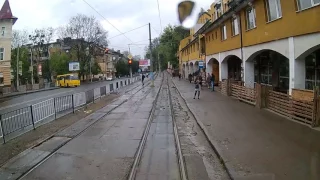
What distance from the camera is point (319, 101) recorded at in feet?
35.4

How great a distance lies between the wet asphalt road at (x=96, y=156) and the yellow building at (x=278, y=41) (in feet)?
13.0

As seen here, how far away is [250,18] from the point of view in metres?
21.0

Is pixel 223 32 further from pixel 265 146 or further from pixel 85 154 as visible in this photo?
pixel 85 154

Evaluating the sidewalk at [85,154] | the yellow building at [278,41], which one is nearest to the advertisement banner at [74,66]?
the yellow building at [278,41]

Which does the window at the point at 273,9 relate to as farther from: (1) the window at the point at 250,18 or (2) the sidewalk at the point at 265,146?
(2) the sidewalk at the point at 265,146

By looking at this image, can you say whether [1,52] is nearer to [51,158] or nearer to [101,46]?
[101,46]

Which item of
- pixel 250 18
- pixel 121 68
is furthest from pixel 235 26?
pixel 121 68

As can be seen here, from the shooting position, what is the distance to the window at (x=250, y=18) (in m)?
19.8

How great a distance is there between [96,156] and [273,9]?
12077 millimetres

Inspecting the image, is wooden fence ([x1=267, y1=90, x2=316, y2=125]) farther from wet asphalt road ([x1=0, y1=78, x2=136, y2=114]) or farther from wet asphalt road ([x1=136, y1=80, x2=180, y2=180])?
A: wet asphalt road ([x1=0, y1=78, x2=136, y2=114])

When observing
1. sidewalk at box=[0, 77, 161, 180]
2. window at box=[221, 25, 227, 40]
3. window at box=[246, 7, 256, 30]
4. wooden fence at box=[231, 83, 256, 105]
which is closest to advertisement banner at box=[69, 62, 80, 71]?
window at box=[221, 25, 227, 40]

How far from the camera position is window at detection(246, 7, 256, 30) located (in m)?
19.8

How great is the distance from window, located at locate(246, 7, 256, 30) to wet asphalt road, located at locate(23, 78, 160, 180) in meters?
10.3

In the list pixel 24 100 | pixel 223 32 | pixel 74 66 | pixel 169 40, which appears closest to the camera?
pixel 169 40
